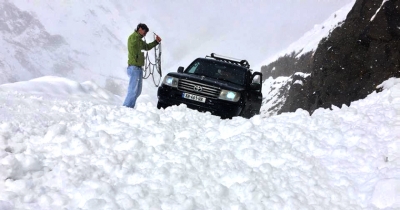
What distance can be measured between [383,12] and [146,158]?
14.3 meters

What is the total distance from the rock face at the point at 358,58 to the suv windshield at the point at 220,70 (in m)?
6.33

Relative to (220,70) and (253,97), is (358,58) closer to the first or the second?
(253,97)

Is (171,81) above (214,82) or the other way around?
the other way around

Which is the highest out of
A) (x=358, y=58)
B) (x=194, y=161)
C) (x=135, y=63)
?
(x=358, y=58)

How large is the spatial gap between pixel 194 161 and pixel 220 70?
466 cm

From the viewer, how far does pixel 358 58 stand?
54.0 ft

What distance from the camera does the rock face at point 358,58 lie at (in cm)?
1313

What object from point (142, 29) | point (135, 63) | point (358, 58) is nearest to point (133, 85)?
point (135, 63)

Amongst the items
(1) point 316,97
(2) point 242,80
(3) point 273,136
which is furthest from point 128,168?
(1) point 316,97

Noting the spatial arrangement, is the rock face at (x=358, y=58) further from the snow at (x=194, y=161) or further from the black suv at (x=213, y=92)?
the snow at (x=194, y=161)

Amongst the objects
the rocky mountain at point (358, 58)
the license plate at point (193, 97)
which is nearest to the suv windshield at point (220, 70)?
the license plate at point (193, 97)

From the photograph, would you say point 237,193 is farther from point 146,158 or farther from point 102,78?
point 102,78

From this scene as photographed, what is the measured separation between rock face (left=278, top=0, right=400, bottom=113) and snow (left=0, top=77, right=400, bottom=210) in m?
8.30

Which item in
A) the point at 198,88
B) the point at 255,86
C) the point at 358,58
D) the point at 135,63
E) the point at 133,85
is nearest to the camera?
the point at 198,88
